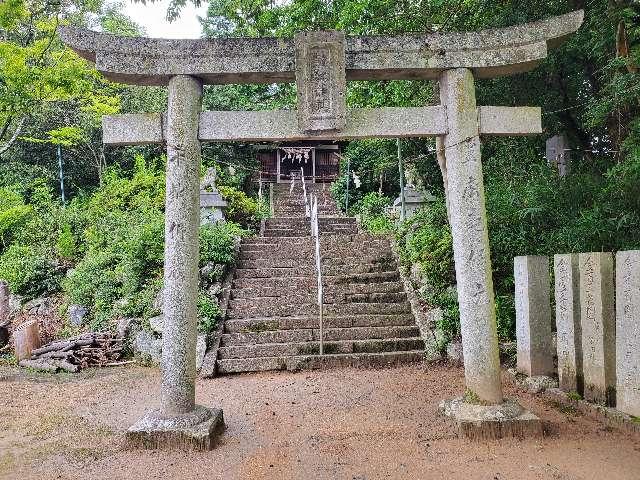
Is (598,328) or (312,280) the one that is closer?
(598,328)

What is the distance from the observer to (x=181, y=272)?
174 inches

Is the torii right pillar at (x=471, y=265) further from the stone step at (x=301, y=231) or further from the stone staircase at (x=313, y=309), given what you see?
the stone step at (x=301, y=231)

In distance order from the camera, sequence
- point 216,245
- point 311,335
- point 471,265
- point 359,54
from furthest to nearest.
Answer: point 216,245, point 311,335, point 359,54, point 471,265

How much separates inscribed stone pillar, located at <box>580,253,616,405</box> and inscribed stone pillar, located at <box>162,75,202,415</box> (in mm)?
3802

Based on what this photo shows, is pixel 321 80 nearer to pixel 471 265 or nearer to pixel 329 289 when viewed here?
pixel 471 265

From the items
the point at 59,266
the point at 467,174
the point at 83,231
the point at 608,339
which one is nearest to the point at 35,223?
the point at 83,231

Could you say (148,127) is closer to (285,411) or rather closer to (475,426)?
(285,411)

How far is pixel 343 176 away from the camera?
18859 mm

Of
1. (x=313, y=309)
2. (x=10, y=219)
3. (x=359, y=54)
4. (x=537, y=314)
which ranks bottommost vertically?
(x=313, y=309)

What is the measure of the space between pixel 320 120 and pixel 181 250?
173cm

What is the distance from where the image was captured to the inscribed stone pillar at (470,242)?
14.7ft

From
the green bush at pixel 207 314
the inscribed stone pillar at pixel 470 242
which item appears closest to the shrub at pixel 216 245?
the green bush at pixel 207 314

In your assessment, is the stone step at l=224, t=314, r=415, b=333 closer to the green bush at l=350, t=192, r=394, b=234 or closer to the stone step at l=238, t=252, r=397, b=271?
the stone step at l=238, t=252, r=397, b=271

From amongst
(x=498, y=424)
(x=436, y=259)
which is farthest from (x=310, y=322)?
(x=498, y=424)
